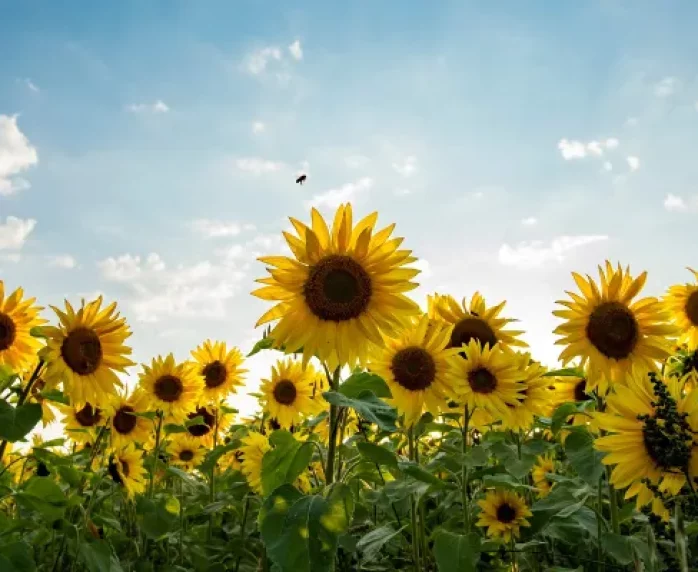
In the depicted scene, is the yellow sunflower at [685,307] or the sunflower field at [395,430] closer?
the sunflower field at [395,430]

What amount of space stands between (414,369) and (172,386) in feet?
12.9

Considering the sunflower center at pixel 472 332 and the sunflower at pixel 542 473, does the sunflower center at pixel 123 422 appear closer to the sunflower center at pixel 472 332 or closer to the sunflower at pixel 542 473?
the sunflower center at pixel 472 332

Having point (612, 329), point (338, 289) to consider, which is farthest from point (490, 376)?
point (338, 289)

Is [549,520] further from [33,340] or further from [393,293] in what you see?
[33,340]

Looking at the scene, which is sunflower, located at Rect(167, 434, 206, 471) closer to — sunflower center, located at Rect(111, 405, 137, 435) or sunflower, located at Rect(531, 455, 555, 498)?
sunflower center, located at Rect(111, 405, 137, 435)

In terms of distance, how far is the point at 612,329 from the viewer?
493 cm

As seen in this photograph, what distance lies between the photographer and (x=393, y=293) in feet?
13.0

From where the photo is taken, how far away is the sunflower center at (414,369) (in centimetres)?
480

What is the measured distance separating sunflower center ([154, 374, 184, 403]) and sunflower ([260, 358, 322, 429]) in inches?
37.6

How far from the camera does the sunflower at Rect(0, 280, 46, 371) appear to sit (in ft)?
16.4

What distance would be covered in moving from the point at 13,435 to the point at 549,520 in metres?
3.58

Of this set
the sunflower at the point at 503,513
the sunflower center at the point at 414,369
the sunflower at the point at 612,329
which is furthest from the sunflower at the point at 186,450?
the sunflower at the point at 612,329

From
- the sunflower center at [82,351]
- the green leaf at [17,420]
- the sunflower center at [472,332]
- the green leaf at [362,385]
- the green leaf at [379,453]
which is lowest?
the green leaf at [17,420]

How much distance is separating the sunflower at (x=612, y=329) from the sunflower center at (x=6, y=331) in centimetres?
396
